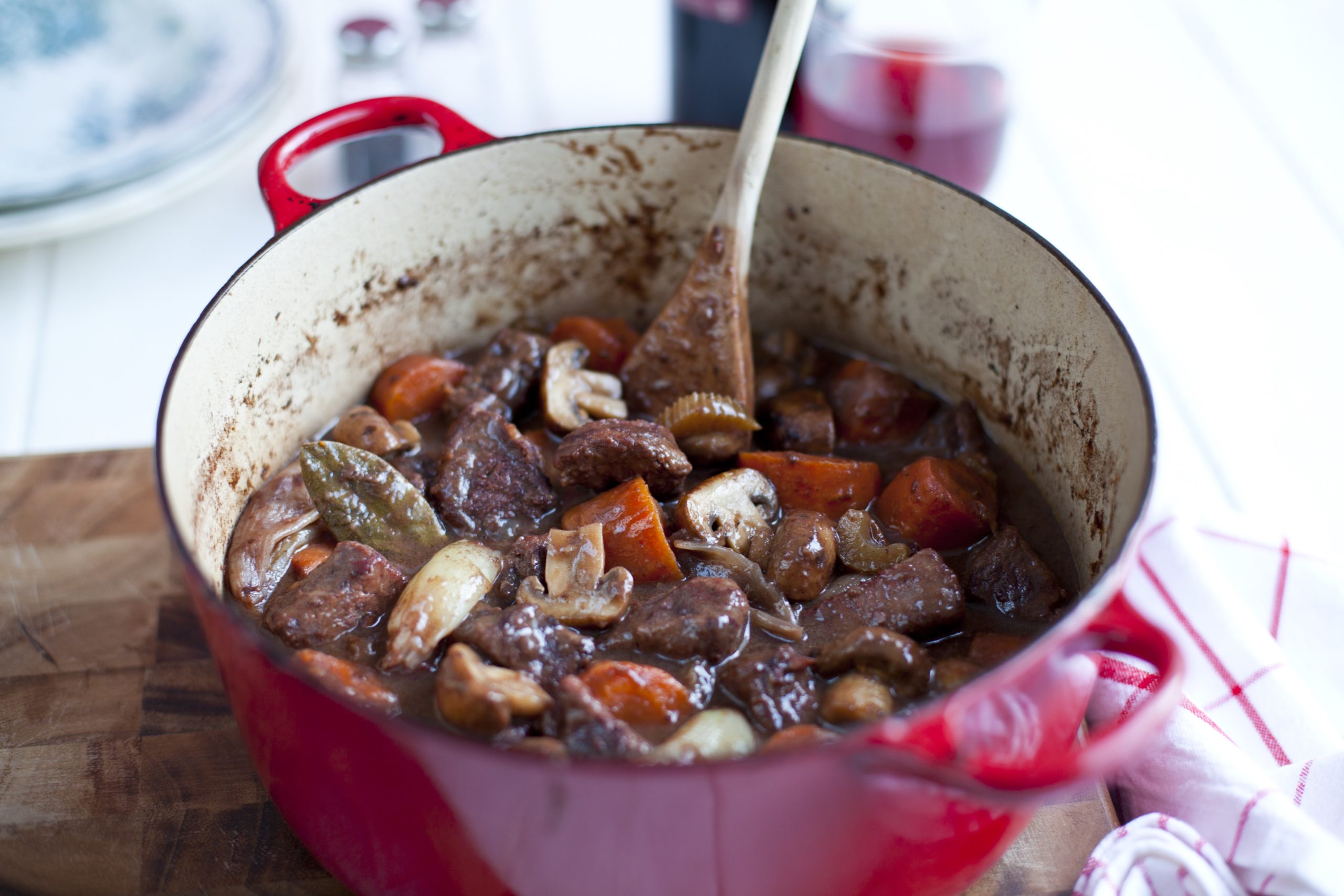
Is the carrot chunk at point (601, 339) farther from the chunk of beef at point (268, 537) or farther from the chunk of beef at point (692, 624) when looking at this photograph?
the chunk of beef at point (692, 624)

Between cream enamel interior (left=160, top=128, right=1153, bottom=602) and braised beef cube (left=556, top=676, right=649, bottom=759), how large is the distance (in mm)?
601

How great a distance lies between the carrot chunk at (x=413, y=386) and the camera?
2.33m

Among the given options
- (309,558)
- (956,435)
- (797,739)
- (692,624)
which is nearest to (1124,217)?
(956,435)

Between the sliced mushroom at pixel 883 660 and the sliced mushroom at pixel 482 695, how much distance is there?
429 millimetres

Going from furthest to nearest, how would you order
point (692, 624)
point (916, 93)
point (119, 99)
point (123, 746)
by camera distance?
point (119, 99), point (916, 93), point (123, 746), point (692, 624)

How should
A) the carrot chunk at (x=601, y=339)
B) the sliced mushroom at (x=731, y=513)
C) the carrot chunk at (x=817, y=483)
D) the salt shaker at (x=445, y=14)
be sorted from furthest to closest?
the salt shaker at (x=445, y=14)
the carrot chunk at (x=601, y=339)
the carrot chunk at (x=817, y=483)
the sliced mushroom at (x=731, y=513)

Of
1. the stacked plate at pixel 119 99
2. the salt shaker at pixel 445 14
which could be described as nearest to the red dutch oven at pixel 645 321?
the stacked plate at pixel 119 99

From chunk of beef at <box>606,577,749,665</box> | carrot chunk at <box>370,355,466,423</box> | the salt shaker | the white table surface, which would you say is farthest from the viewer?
the salt shaker

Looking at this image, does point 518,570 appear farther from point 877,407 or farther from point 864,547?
point 877,407

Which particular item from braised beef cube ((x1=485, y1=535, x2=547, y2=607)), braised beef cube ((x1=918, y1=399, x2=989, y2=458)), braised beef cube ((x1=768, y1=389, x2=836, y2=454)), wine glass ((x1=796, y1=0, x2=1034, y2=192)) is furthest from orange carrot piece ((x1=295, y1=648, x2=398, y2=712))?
wine glass ((x1=796, y1=0, x2=1034, y2=192))

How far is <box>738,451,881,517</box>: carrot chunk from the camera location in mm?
2090

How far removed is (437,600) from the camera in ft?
5.85

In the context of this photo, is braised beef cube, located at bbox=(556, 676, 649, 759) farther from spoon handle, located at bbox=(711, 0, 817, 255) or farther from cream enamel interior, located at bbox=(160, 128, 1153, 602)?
spoon handle, located at bbox=(711, 0, 817, 255)

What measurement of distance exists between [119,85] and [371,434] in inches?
65.6
